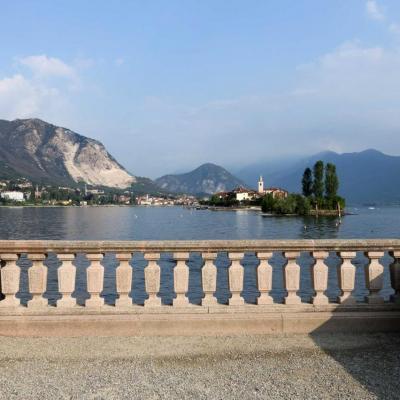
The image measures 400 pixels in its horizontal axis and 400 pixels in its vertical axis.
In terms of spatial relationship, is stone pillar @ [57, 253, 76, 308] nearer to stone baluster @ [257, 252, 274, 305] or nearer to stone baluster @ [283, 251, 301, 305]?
stone baluster @ [257, 252, 274, 305]

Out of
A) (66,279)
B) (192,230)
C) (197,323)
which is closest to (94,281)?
(66,279)

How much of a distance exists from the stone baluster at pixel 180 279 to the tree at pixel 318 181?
141875 millimetres

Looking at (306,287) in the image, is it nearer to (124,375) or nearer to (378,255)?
(378,255)

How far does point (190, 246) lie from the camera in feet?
25.5

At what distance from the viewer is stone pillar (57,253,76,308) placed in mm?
7672

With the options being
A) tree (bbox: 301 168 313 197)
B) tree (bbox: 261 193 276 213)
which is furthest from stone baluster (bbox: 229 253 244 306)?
tree (bbox: 261 193 276 213)

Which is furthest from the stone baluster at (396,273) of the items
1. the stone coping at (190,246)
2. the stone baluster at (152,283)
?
the stone baluster at (152,283)

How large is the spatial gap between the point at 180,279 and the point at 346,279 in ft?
9.40

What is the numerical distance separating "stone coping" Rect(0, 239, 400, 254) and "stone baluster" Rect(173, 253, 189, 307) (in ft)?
0.45

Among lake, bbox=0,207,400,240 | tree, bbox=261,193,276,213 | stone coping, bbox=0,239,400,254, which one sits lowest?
lake, bbox=0,207,400,240

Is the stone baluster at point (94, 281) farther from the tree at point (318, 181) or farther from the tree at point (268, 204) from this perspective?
the tree at point (268, 204)

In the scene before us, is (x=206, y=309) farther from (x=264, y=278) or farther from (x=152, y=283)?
(x=264, y=278)

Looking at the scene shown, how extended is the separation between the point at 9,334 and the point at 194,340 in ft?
10.0

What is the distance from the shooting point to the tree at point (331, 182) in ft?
477
